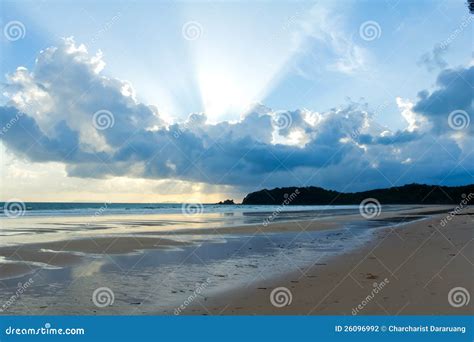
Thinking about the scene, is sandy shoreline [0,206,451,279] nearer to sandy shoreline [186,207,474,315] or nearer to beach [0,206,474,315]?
beach [0,206,474,315]

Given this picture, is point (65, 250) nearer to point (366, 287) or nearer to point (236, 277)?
point (236, 277)

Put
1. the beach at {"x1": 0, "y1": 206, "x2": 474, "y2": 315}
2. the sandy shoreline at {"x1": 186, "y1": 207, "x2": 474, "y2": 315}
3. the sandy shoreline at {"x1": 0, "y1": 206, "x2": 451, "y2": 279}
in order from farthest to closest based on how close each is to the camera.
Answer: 1. the sandy shoreline at {"x1": 0, "y1": 206, "x2": 451, "y2": 279}
2. the beach at {"x1": 0, "y1": 206, "x2": 474, "y2": 315}
3. the sandy shoreline at {"x1": 186, "y1": 207, "x2": 474, "y2": 315}

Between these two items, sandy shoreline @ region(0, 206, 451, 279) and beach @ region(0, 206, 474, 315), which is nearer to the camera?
beach @ region(0, 206, 474, 315)

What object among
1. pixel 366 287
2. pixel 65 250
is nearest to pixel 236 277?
pixel 366 287

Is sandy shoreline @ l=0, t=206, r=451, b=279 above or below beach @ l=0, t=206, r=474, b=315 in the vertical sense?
above

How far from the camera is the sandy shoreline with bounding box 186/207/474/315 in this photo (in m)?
7.84

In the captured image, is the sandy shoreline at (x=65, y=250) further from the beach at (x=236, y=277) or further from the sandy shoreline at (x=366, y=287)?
the sandy shoreline at (x=366, y=287)

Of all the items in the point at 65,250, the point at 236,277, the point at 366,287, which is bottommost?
the point at 366,287

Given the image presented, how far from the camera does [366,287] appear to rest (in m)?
9.28

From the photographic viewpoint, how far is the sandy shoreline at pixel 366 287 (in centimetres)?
784

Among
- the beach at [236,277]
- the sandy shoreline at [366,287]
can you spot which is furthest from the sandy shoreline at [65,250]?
the sandy shoreline at [366,287]

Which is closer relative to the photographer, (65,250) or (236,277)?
(236,277)

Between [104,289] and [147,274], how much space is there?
1.78m

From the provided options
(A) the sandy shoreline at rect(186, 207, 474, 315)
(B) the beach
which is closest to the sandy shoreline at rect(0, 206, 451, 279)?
(B) the beach
